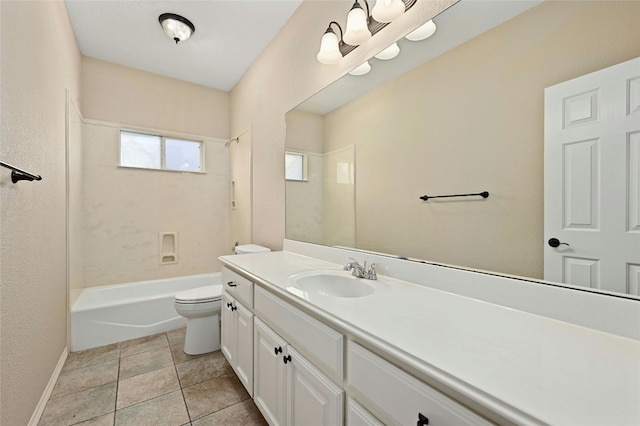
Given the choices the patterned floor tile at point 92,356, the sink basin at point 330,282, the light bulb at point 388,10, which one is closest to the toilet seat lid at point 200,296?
the patterned floor tile at point 92,356

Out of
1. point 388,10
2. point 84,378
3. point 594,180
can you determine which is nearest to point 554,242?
point 594,180

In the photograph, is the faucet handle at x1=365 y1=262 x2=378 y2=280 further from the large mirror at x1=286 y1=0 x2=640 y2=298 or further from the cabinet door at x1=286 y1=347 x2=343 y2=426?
the cabinet door at x1=286 y1=347 x2=343 y2=426

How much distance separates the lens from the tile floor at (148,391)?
150 cm

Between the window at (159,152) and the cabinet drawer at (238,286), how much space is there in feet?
6.79


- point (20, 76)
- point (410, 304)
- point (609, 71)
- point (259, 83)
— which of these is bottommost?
point (410, 304)

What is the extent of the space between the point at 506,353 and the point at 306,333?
2.02 feet

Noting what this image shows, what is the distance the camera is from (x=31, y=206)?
1437mm

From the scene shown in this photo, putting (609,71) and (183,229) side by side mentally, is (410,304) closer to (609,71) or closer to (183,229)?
(609,71)

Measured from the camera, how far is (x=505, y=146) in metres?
0.94

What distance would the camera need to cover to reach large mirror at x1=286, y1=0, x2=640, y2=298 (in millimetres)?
817

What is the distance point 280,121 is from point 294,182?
597mm

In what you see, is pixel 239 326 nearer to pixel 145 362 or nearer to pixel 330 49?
pixel 145 362

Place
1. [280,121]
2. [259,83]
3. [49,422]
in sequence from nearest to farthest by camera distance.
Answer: [49,422] → [280,121] → [259,83]

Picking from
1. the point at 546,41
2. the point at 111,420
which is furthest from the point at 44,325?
the point at 546,41
